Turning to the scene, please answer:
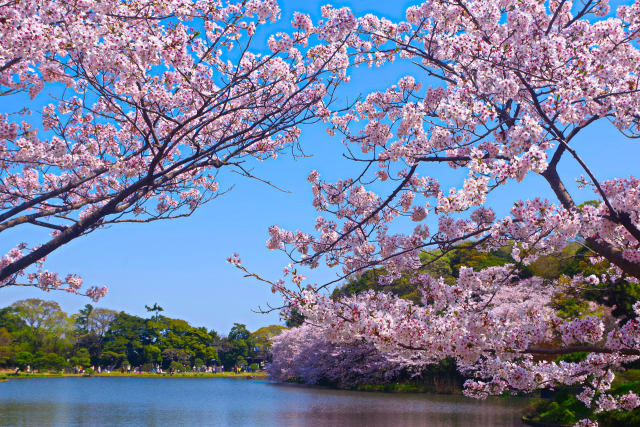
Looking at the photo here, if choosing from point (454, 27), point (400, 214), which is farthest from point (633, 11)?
point (400, 214)

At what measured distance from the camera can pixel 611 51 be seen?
5602 mm

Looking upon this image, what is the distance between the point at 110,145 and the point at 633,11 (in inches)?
308

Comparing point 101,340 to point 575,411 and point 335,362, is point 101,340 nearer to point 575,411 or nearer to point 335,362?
point 335,362

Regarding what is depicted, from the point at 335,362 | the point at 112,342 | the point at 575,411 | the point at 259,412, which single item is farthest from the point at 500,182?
the point at 112,342

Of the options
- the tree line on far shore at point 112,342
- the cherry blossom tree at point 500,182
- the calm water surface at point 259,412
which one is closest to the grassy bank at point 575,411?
the calm water surface at point 259,412

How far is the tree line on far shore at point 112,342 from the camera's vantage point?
1914 inches

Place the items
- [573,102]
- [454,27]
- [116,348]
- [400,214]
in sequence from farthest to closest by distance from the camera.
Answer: [116,348] → [400,214] → [454,27] → [573,102]

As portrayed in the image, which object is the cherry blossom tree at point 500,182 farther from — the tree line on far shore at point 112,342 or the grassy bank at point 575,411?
the tree line on far shore at point 112,342

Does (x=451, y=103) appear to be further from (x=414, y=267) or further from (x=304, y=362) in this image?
(x=304, y=362)

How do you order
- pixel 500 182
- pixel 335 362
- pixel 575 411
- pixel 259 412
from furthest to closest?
pixel 335 362 < pixel 259 412 < pixel 575 411 < pixel 500 182

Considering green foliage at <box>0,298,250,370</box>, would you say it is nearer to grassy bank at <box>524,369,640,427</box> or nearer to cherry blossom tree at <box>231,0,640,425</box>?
grassy bank at <box>524,369,640,427</box>

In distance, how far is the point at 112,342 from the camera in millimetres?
56938

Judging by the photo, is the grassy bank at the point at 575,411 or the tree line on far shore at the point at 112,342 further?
the tree line on far shore at the point at 112,342

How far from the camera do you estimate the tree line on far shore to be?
160 ft
